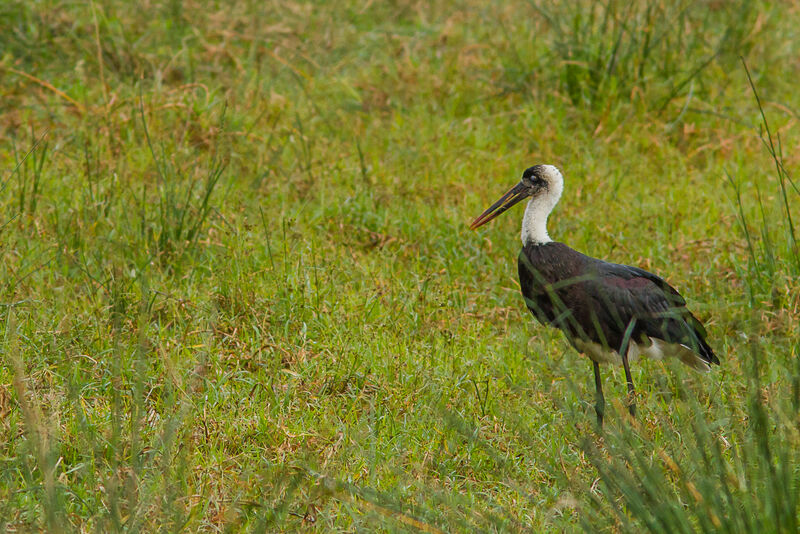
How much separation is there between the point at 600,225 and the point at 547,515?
2792 millimetres

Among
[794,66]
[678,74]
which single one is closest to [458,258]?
[678,74]

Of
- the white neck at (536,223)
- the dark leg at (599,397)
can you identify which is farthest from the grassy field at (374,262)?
the white neck at (536,223)

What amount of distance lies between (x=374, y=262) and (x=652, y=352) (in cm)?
145

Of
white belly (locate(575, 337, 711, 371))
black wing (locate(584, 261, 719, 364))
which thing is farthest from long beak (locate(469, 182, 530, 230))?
white belly (locate(575, 337, 711, 371))

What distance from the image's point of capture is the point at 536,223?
4453 mm

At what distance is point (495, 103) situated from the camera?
22.1 ft

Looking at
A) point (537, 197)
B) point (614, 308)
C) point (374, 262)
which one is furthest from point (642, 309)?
point (374, 262)

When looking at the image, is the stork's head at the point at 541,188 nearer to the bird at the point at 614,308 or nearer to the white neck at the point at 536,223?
the white neck at the point at 536,223

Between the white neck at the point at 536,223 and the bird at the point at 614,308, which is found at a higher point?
the white neck at the point at 536,223

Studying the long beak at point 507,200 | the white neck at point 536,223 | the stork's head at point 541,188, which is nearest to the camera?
the white neck at point 536,223

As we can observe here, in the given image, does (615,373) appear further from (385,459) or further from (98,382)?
(98,382)

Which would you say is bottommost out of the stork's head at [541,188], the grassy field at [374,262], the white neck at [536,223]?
the grassy field at [374,262]

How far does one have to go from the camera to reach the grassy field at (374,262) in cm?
291

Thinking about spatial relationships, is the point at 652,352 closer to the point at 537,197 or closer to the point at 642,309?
the point at 642,309
